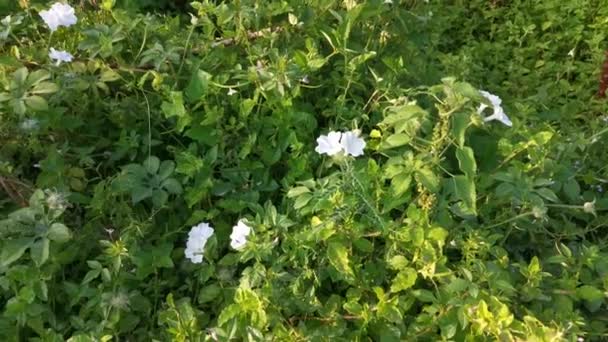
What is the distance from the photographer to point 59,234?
1544mm

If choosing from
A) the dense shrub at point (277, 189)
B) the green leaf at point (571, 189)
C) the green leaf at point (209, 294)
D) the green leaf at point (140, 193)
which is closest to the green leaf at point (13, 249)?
the dense shrub at point (277, 189)

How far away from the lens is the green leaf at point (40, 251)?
1.52 m

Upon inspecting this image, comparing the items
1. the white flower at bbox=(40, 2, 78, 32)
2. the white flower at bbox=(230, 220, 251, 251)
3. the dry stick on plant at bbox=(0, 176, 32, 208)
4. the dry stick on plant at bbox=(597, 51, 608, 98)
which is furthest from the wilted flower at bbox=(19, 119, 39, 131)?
the dry stick on plant at bbox=(597, 51, 608, 98)

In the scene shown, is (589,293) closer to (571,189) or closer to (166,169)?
(571,189)

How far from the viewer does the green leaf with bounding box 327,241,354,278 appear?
156 centimetres

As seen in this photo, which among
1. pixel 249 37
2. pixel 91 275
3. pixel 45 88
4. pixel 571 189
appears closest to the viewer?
pixel 91 275

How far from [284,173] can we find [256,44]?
0.38m

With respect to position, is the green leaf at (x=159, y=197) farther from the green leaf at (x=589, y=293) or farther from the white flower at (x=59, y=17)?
the green leaf at (x=589, y=293)

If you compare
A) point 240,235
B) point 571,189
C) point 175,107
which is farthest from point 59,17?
point 571,189

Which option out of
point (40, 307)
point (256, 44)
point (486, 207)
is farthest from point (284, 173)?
point (40, 307)

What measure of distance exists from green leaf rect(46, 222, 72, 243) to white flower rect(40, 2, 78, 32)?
2.03 ft

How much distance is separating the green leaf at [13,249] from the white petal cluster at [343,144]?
2.21ft

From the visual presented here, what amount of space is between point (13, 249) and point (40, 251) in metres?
0.06

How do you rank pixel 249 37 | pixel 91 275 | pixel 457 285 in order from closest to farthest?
1. pixel 457 285
2. pixel 91 275
3. pixel 249 37
